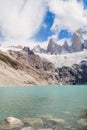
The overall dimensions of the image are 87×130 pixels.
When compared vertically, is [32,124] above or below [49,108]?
below

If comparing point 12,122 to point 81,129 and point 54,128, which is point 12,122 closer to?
point 54,128

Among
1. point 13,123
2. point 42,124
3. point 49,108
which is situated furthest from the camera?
point 49,108

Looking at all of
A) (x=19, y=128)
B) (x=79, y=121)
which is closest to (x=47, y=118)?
(x=79, y=121)

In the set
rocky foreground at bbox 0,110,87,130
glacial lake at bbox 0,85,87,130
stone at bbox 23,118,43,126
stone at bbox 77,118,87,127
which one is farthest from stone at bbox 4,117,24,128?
stone at bbox 77,118,87,127

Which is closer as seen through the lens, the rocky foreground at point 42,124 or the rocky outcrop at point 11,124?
the rocky foreground at point 42,124

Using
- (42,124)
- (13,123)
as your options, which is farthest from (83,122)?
(13,123)

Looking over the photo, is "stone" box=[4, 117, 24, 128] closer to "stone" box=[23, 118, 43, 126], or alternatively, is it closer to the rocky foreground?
the rocky foreground

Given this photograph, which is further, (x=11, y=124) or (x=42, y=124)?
(x=42, y=124)

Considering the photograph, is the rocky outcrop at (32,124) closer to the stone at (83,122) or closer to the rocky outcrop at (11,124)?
the rocky outcrop at (11,124)

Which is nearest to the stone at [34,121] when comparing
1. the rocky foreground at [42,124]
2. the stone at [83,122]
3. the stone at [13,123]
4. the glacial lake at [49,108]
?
the rocky foreground at [42,124]

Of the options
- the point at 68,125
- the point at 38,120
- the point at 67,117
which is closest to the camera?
the point at 68,125

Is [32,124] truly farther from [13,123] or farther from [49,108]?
[49,108]
